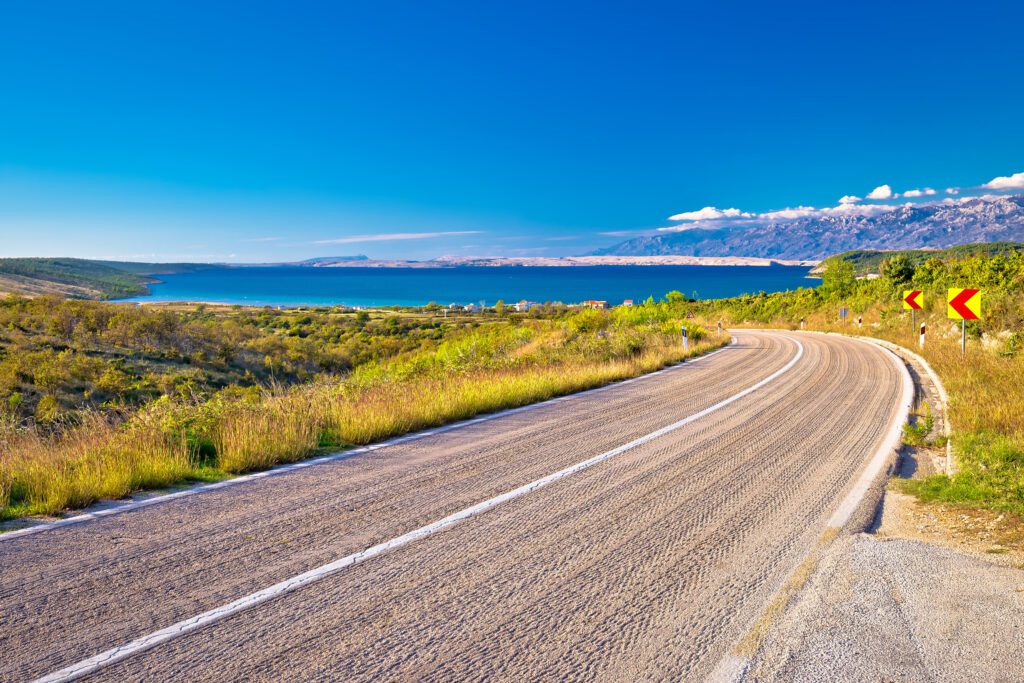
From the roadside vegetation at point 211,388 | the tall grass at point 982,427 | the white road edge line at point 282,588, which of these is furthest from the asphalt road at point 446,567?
the tall grass at point 982,427

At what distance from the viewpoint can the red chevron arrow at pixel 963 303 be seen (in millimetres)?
14766

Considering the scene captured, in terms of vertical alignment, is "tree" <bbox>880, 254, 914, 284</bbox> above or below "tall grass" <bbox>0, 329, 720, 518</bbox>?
above

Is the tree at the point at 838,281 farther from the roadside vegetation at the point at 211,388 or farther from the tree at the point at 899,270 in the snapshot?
the roadside vegetation at the point at 211,388

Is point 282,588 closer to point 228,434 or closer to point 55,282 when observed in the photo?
point 228,434

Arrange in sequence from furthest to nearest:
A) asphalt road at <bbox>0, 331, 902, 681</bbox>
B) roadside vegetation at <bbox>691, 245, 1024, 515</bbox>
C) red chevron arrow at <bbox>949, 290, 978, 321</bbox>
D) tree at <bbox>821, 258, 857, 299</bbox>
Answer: tree at <bbox>821, 258, 857, 299</bbox>, red chevron arrow at <bbox>949, 290, 978, 321</bbox>, roadside vegetation at <bbox>691, 245, 1024, 515</bbox>, asphalt road at <bbox>0, 331, 902, 681</bbox>

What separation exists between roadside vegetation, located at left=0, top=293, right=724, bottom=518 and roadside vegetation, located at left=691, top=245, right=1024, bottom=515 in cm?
621

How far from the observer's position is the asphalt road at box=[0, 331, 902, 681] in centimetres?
299

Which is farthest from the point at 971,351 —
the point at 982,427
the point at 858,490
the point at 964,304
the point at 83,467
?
the point at 83,467

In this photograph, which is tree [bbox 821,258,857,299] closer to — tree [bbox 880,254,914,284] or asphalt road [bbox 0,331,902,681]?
tree [bbox 880,254,914,284]

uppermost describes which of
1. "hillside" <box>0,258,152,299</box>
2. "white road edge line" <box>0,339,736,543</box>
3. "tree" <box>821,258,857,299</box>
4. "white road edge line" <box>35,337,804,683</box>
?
"tree" <box>821,258,857,299</box>

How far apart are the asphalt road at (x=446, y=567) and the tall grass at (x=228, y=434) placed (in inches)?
23.3

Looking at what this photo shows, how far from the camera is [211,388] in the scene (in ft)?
89.2

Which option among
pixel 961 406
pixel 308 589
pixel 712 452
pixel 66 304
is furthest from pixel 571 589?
pixel 66 304

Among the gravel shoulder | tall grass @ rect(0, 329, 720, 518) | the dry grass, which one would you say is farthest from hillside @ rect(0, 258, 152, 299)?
the gravel shoulder
